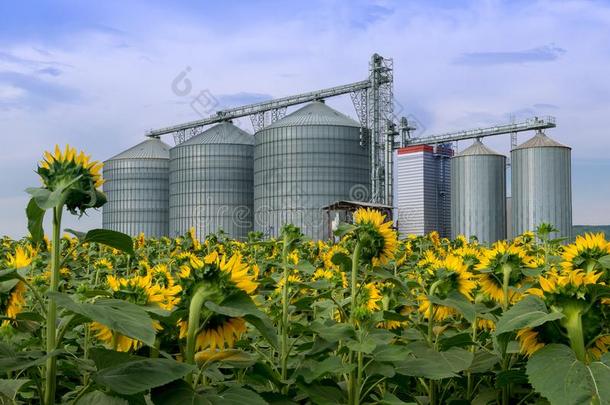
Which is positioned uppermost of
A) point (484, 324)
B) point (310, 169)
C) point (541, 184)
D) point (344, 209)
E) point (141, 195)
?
point (310, 169)

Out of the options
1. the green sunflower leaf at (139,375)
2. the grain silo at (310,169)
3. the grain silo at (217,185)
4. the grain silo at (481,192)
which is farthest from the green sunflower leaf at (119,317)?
the grain silo at (217,185)

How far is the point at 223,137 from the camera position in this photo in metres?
56.8

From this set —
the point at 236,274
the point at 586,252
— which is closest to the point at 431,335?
the point at 586,252

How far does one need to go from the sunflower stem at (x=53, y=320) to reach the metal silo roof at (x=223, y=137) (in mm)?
54982

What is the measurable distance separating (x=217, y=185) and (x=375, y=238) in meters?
53.7

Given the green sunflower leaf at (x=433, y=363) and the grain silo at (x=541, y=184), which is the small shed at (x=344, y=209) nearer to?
the grain silo at (x=541, y=184)

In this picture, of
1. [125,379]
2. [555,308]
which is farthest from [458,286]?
[125,379]

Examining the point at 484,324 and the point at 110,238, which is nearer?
the point at 110,238

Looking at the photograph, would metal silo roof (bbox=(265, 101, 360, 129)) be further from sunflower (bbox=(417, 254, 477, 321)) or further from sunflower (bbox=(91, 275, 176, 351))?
sunflower (bbox=(91, 275, 176, 351))

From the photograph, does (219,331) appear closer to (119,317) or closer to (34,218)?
(119,317)

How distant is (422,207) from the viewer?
59.5m

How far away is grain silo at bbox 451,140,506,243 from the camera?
49000 millimetres

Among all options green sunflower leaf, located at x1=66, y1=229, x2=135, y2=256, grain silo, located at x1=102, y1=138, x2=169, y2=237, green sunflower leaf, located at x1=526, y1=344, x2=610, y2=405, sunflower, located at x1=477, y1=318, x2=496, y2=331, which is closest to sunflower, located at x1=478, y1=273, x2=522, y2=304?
sunflower, located at x1=477, y1=318, x2=496, y2=331

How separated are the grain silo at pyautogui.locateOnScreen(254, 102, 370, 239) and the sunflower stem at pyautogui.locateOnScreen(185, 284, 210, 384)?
4812 centimetres
